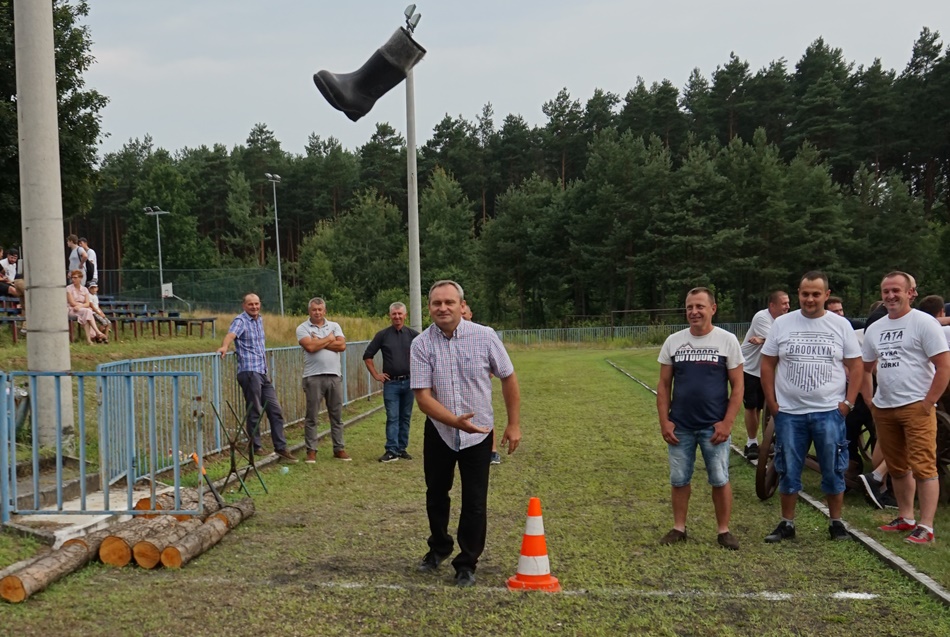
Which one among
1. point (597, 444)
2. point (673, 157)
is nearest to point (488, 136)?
point (673, 157)

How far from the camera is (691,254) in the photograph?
59094 millimetres

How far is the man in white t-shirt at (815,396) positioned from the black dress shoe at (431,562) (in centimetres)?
239

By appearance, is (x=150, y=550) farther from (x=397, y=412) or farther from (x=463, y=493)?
(x=397, y=412)

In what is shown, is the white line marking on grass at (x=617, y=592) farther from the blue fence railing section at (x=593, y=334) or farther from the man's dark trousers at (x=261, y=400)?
the blue fence railing section at (x=593, y=334)

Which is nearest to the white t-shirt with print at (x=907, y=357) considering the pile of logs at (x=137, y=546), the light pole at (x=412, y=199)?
the pile of logs at (x=137, y=546)

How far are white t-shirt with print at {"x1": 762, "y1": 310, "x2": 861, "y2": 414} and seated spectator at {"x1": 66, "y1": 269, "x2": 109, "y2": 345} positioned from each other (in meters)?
13.5

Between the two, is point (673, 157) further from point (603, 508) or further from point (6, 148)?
point (603, 508)

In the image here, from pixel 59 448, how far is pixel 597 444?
23.1 feet

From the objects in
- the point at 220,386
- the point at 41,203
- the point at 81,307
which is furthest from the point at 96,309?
the point at 41,203

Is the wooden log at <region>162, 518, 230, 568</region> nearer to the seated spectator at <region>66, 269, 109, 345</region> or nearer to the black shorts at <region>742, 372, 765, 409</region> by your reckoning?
the black shorts at <region>742, 372, 765, 409</region>

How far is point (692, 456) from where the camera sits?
6.22 metres

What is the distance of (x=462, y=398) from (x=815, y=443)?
2675mm

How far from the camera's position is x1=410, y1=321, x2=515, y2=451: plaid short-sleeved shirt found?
17.7 feet

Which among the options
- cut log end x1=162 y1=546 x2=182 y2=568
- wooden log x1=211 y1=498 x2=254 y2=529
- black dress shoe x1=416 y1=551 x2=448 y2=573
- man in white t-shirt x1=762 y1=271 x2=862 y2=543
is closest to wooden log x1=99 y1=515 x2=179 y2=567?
cut log end x1=162 y1=546 x2=182 y2=568
